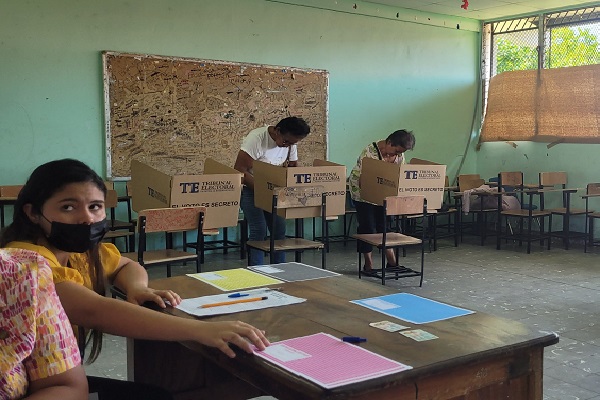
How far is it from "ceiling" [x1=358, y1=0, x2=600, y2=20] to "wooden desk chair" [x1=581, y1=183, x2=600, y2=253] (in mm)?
2269

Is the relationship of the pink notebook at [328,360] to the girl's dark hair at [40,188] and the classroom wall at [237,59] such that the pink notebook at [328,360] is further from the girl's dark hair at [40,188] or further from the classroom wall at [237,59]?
the classroom wall at [237,59]

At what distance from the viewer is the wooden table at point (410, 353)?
1235 millimetres

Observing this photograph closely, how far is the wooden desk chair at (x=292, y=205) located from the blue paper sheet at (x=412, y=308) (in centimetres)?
282

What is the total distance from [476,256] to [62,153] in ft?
14.2

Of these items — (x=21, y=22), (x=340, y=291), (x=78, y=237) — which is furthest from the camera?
(x=21, y=22)

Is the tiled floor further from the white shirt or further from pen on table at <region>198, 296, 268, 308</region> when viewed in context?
the white shirt

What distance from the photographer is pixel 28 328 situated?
113 centimetres

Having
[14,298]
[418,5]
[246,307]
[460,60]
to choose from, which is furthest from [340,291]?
[460,60]

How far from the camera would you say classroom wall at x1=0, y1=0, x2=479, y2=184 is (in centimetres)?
572

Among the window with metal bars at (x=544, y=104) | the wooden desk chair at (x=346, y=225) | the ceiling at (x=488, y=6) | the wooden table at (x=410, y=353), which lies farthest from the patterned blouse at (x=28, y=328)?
the ceiling at (x=488, y=6)

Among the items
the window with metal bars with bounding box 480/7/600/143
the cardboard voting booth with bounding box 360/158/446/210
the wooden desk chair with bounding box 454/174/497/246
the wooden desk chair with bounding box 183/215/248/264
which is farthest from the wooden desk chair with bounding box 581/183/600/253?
Result: the window with metal bars with bounding box 480/7/600/143

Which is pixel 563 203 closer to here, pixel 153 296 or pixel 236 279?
pixel 236 279

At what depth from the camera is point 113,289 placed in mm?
1964

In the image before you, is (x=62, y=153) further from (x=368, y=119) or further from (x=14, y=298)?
(x=14, y=298)
